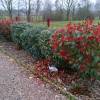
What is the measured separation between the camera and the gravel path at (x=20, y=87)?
5.84m

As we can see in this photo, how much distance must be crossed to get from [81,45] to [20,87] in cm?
169

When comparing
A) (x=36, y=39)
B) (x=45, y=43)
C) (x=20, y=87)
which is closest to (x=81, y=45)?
(x=20, y=87)

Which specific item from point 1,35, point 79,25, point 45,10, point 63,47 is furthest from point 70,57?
point 45,10

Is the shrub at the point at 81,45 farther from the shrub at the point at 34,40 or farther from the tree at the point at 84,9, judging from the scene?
the tree at the point at 84,9

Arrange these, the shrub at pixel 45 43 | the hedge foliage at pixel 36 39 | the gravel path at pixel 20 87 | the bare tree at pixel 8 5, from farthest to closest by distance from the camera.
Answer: the bare tree at pixel 8 5, the hedge foliage at pixel 36 39, the shrub at pixel 45 43, the gravel path at pixel 20 87

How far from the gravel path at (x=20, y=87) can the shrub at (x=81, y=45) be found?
2.81 ft

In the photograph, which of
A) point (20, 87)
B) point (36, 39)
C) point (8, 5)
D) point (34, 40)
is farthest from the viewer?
point (8, 5)

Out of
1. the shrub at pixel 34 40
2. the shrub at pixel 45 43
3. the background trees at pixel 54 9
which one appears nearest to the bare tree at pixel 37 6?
the background trees at pixel 54 9

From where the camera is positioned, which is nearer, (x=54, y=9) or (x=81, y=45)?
(x=81, y=45)

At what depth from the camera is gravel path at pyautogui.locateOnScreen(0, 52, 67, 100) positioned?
5.84m

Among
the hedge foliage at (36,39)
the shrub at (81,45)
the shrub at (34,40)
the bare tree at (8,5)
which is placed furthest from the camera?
the bare tree at (8,5)

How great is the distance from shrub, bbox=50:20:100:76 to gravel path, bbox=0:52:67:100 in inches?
33.7

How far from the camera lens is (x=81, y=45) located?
6.06 meters

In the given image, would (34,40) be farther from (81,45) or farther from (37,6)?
(37,6)
